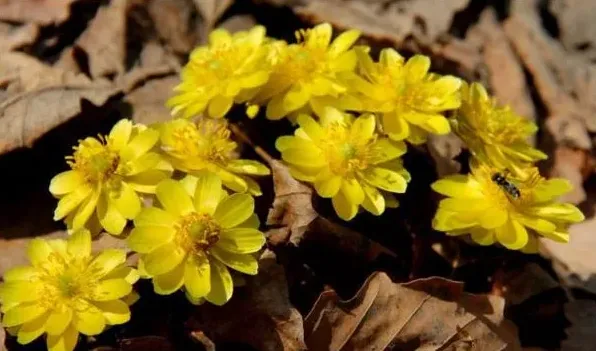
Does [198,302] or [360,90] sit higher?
[360,90]

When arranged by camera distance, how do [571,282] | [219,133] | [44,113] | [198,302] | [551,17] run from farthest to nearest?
[551,17], [571,282], [44,113], [219,133], [198,302]

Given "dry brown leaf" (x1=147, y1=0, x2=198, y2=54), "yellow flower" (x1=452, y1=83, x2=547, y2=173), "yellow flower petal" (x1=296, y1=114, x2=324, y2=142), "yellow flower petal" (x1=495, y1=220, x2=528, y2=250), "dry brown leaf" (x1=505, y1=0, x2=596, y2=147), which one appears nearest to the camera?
"yellow flower petal" (x1=495, y1=220, x2=528, y2=250)

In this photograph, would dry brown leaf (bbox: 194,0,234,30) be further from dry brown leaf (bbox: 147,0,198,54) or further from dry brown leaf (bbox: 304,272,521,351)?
dry brown leaf (bbox: 304,272,521,351)

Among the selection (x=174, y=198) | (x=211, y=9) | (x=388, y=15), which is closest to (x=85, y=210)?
(x=174, y=198)

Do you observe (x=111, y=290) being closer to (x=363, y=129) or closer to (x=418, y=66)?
(x=363, y=129)

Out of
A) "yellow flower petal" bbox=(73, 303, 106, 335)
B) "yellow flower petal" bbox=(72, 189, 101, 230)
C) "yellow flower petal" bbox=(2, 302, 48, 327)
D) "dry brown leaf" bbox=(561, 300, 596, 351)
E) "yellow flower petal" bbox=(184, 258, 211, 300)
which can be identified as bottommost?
"dry brown leaf" bbox=(561, 300, 596, 351)

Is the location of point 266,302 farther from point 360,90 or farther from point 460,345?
point 360,90

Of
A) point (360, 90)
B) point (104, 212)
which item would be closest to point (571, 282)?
point (360, 90)

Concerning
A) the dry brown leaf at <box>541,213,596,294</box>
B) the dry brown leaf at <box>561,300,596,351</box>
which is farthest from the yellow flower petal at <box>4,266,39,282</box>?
the dry brown leaf at <box>541,213,596,294</box>
